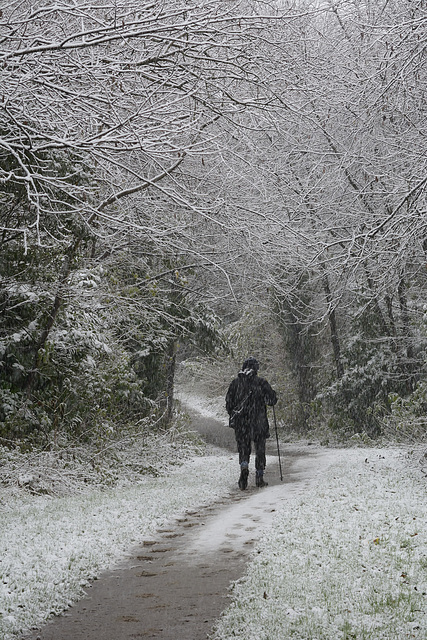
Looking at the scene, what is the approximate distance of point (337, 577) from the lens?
505cm

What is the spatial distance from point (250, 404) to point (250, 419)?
0.83 ft

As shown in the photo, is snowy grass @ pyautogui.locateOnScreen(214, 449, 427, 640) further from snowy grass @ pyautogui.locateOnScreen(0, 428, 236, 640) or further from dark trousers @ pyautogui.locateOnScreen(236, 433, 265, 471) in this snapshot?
dark trousers @ pyautogui.locateOnScreen(236, 433, 265, 471)

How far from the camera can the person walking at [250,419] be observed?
35.7 feet

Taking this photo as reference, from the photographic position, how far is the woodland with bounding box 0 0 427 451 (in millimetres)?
6126

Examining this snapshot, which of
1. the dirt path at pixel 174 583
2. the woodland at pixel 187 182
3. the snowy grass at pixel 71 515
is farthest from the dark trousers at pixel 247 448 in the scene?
the woodland at pixel 187 182

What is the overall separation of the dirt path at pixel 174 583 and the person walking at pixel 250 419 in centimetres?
207

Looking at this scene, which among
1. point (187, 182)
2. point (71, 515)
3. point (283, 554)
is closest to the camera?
point (283, 554)

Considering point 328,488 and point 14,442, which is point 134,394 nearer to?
point 14,442

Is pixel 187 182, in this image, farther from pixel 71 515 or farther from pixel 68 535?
pixel 68 535

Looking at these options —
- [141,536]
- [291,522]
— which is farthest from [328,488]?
[141,536]

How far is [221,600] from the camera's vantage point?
15.8 feet

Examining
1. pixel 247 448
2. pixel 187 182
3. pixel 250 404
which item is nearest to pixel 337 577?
pixel 247 448

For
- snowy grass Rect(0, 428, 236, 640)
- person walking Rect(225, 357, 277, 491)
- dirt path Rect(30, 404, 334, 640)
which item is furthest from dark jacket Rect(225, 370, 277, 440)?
dirt path Rect(30, 404, 334, 640)

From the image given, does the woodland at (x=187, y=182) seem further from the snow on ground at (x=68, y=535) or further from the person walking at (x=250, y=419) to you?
the snow on ground at (x=68, y=535)
